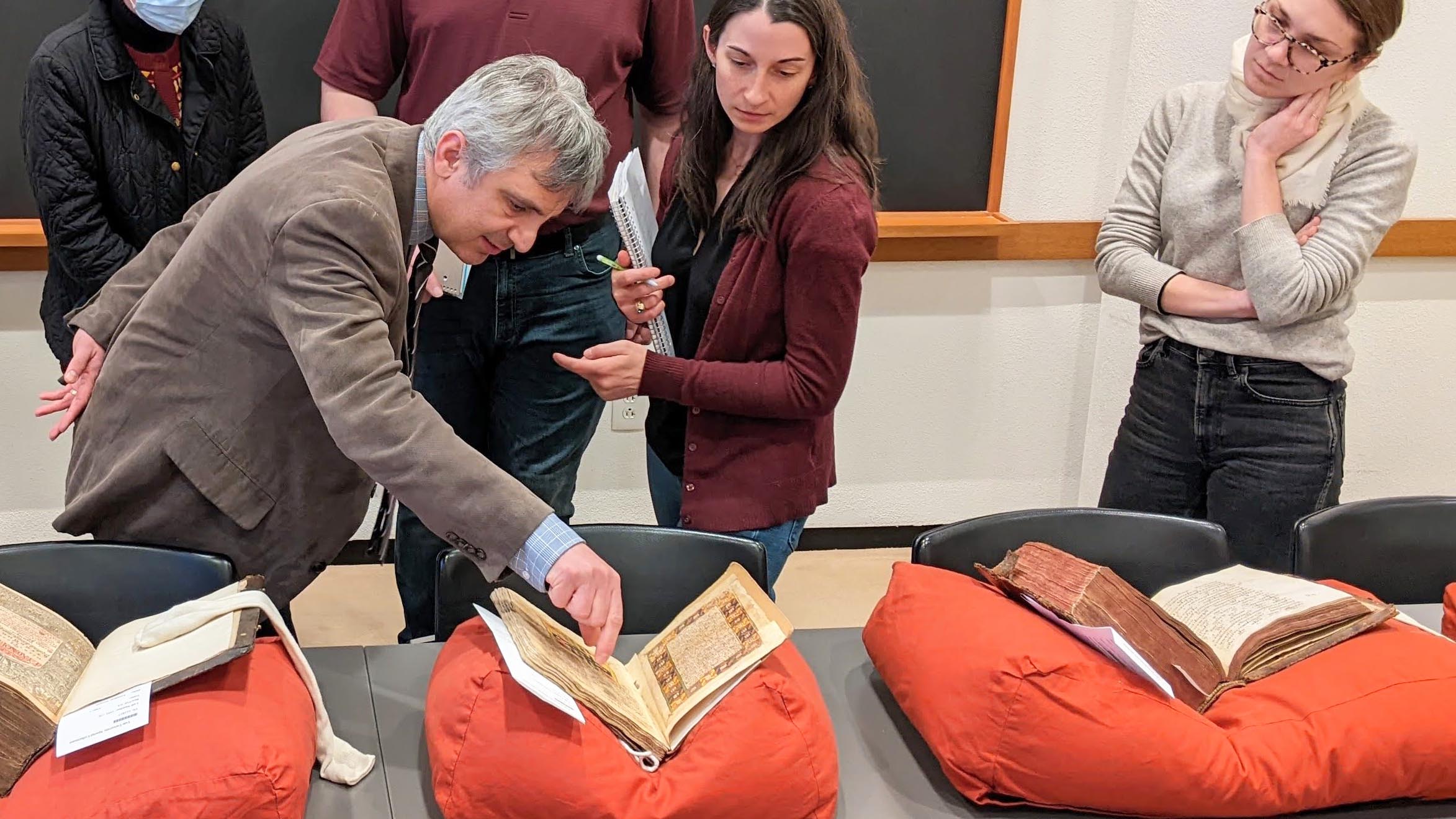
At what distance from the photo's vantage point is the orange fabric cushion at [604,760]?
4.33ft

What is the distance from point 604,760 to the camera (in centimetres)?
133

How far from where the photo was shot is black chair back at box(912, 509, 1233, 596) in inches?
76.5

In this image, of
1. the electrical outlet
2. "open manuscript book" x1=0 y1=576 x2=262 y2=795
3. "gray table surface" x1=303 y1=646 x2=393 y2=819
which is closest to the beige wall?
the electrical outlet

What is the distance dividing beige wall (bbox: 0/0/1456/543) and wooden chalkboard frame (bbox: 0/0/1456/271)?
0.14 ft

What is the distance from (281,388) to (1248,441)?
1.59 meters

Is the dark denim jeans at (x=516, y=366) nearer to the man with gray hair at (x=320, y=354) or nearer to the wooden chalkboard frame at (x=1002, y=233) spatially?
the man with gray hair at (x=320, y=354)

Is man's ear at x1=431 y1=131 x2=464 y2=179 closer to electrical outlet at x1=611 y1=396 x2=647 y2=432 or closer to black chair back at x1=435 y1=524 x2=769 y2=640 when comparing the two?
black chair back at x1=435 y1=524 x2=769 y2=640

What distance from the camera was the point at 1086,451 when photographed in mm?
3768

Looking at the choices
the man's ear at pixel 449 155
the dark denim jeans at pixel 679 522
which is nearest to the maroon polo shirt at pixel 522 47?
the dark denim jeans at pixel 679 522

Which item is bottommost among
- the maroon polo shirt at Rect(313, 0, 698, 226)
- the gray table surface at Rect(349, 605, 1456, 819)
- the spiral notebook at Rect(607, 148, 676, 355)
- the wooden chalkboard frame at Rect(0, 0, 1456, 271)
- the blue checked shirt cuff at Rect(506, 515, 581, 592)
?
the gray table surface at Rect(349, 605, 1456, 819)

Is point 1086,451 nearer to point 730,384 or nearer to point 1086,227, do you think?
point 1086,227

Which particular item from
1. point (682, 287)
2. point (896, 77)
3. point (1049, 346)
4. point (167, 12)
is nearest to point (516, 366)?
point (682, 287)

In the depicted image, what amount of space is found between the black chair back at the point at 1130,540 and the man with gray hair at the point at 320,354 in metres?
0.76

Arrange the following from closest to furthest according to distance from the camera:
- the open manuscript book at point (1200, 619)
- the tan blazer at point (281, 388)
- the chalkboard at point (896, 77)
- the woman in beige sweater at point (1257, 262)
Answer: the tan blazer at point (281, 388) < the open manuscript book at point (1200, 619) < the woman in beige sweater at point (1257, 262) < the chalkboard at point (896, 77)
